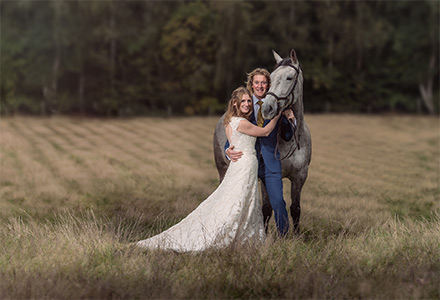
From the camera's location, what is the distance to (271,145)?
22.6 feet

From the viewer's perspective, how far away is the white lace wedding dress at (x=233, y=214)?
6.41 metres

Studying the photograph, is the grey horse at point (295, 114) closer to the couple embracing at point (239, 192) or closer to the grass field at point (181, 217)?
the couple embracing at point (239, 192)

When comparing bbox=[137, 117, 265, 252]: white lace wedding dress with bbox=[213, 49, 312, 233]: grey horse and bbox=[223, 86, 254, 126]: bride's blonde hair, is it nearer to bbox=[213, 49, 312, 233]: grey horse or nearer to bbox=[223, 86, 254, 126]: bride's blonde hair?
bbox=[223, 86, 254, 126]: bride's blonde hair

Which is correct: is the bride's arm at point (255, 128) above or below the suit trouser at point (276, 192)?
above

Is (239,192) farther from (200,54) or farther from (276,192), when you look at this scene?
(200,54)

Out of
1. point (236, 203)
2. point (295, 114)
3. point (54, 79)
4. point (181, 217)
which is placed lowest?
point (181, 217)

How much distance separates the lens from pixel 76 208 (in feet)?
34.3

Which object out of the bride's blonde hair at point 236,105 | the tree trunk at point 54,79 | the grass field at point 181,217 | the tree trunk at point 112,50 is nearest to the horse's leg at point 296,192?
the grass field at point 181,217

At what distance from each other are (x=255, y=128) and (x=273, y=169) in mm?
642

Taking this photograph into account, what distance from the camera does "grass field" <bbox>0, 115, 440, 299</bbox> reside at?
5441 millimetres

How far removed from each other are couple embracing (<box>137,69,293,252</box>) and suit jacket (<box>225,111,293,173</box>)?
0.5 inches

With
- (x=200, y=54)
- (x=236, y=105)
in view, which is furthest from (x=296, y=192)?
(x=200, y=54)

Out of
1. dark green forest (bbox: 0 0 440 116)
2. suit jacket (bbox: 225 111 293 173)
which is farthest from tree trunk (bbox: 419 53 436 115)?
suit jacket (bbox: 225 111 293 173)

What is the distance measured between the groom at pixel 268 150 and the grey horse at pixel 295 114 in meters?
0.19
